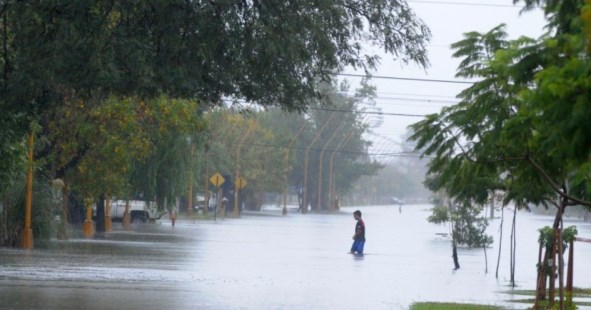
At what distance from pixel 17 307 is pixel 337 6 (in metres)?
6.81

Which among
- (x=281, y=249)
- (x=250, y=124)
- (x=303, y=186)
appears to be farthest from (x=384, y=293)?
(x=303, y=186)

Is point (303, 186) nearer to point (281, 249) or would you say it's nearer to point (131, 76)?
point (281, 249)

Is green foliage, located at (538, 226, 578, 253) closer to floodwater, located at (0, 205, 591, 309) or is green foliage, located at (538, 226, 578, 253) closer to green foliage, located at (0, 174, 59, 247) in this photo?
floodwater, located at (0, 205, 591, 309)

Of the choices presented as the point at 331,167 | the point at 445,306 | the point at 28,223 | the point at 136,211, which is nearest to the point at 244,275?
the point at 445,306

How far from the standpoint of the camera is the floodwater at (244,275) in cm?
2125

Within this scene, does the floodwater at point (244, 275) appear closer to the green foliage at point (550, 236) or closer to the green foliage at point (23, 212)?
the green foliage at point (23, 212)

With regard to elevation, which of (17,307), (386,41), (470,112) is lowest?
(17,307)

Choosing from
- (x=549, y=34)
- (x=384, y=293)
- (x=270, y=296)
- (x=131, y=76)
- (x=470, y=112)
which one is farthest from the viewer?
(x=384, y=293)

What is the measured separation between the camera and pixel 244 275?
1099 inches

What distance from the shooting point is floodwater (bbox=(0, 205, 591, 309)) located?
21.2 metres

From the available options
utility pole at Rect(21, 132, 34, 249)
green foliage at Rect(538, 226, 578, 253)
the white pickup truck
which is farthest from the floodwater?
the white pickup truck

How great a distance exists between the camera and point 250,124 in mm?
103062

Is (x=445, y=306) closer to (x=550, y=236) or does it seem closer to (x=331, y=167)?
(x=550, y=236)

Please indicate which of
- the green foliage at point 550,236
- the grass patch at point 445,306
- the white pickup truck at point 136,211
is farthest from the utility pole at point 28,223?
the white pickup truck at point 136,211
